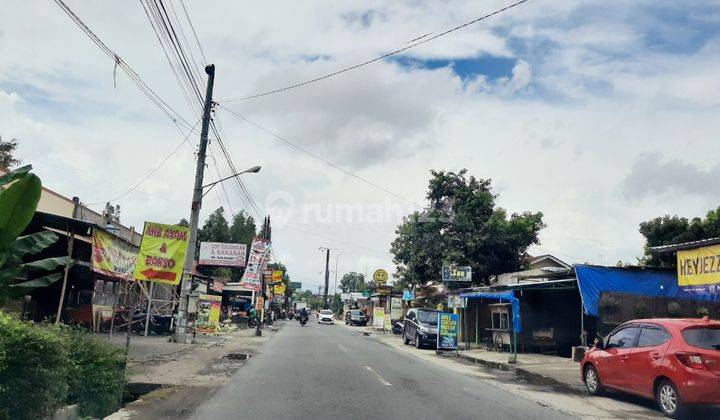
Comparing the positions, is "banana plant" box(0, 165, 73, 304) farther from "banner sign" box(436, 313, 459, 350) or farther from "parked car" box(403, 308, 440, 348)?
"parked car" box(403, 308, 440, 348)

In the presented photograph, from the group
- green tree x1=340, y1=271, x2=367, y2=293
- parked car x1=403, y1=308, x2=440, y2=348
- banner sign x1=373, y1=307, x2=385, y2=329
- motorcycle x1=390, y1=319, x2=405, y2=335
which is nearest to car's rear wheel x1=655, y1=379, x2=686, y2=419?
parked car x1=403, y1=308, x2=440, y2=348

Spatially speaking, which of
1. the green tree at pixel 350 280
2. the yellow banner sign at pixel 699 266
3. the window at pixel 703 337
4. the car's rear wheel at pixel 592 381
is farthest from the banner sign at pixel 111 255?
the green tree at pixel 350 280

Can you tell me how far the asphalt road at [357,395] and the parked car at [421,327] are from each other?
9.51m

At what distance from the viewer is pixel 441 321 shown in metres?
22.4

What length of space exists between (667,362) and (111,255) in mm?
14189

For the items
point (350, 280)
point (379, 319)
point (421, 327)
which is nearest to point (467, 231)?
point (421, 327)

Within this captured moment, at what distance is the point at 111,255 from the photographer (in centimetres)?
1548

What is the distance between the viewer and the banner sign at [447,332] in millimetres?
22391

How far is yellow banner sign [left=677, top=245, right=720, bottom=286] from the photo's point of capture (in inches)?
451

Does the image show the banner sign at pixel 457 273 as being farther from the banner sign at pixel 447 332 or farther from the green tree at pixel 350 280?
the green tree at pixel 350 280

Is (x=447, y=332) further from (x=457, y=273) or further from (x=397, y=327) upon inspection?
(x=397, y=327)

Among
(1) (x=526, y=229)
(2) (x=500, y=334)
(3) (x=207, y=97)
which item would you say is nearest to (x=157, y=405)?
(3) (x=207, y=97)

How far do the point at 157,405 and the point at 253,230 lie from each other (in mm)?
60178

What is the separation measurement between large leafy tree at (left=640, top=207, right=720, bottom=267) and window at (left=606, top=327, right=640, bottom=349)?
44.3 feet
